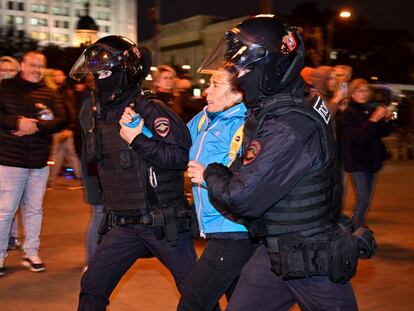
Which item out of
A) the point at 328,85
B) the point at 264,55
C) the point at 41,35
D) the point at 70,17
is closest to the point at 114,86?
the point at 264,55

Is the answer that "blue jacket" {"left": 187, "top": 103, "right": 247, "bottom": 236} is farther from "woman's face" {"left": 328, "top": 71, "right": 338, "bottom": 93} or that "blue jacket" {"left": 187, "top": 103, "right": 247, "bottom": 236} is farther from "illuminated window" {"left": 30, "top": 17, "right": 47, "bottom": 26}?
"illuminated window" {"left": 30, "top": 17, "right": 47, "bottom": 26}

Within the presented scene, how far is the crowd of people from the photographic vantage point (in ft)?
8.98

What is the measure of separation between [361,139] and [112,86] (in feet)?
13.1

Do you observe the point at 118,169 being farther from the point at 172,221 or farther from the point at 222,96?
the point at 222,96

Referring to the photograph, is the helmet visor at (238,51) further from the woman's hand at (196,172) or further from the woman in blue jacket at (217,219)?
the woman's hand at (196,172)

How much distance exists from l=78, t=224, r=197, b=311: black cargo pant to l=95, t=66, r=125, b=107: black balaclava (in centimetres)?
80

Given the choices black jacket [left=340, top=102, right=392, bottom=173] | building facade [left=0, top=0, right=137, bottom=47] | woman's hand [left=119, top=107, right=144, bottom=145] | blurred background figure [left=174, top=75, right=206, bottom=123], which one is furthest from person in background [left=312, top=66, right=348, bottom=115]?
building facade [left=0, top=0, right=137, bottom=47]

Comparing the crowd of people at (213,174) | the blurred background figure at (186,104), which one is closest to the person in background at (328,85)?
the blurred background figure at (186,104)

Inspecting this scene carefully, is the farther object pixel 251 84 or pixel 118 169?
pixel 118 169

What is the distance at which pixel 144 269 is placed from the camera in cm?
599

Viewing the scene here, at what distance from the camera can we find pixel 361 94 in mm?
7152

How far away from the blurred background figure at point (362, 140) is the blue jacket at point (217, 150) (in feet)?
12.3

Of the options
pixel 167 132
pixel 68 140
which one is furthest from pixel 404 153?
pixel 167 132

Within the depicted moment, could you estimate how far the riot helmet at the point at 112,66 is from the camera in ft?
12.6
